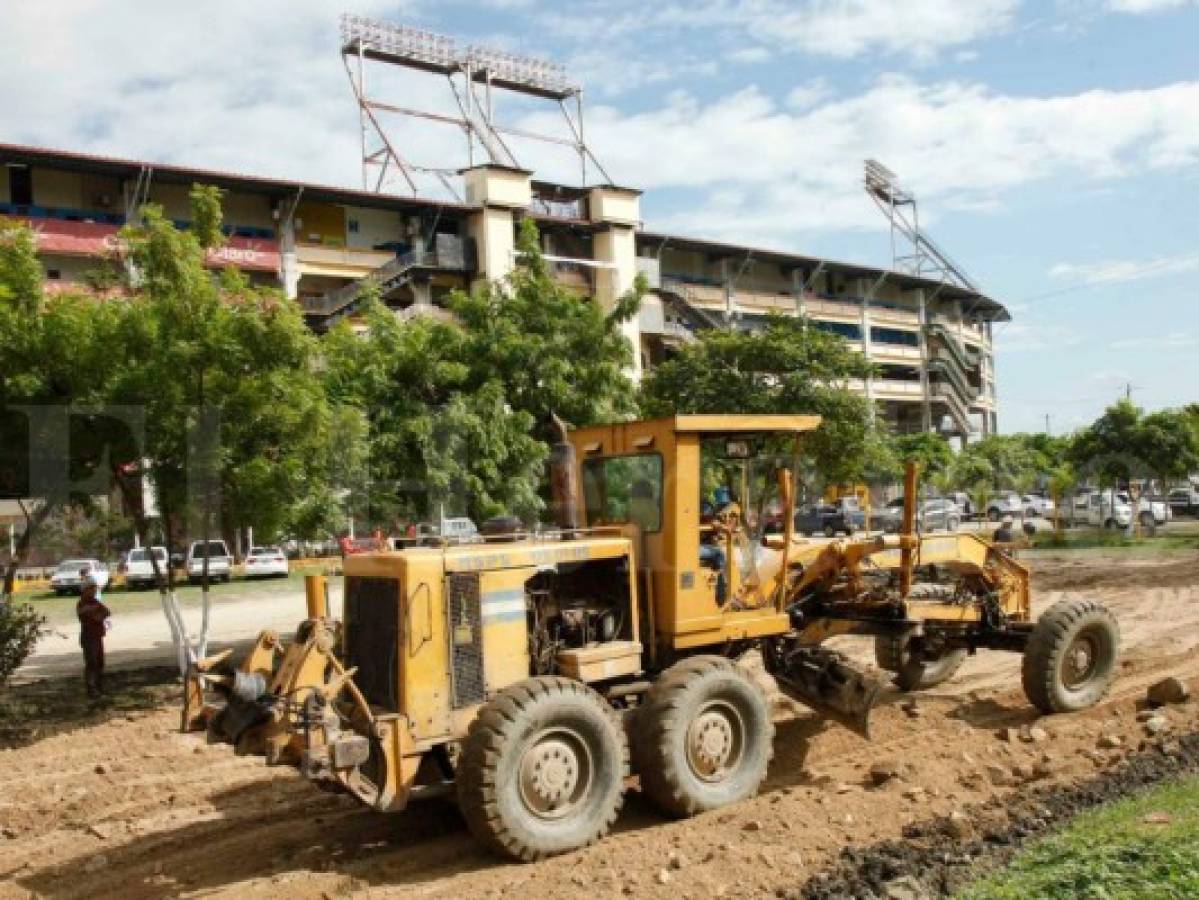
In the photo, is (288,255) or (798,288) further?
(798,288)

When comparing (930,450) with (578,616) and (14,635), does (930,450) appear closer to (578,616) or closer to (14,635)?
(14,635)

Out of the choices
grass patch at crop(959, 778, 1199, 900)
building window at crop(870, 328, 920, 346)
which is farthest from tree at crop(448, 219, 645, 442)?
building window at crop(870, 328, 920, 346)

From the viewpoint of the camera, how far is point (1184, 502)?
51.2 metres

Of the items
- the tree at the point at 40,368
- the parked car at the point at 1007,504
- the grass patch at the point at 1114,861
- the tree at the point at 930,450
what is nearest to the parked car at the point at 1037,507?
the parked car at the point at 1007,504

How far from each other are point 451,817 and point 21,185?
35.5m

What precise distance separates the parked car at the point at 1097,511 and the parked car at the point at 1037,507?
400 cm

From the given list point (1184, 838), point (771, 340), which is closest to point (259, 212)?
point (771, 340)

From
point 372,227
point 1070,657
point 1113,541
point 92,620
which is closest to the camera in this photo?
point 1070,657

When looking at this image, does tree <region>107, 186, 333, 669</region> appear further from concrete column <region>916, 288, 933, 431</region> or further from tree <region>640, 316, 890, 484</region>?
concrete column <region>916, 288, 933, 431</region>

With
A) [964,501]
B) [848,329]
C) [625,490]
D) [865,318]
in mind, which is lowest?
[964,501]

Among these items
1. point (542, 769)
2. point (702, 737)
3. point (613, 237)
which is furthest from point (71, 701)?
point (613, 237)

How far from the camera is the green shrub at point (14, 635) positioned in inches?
494

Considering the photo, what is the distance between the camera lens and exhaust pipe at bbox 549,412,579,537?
8398 millimetres

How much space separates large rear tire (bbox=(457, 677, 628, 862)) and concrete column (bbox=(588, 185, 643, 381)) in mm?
40036
